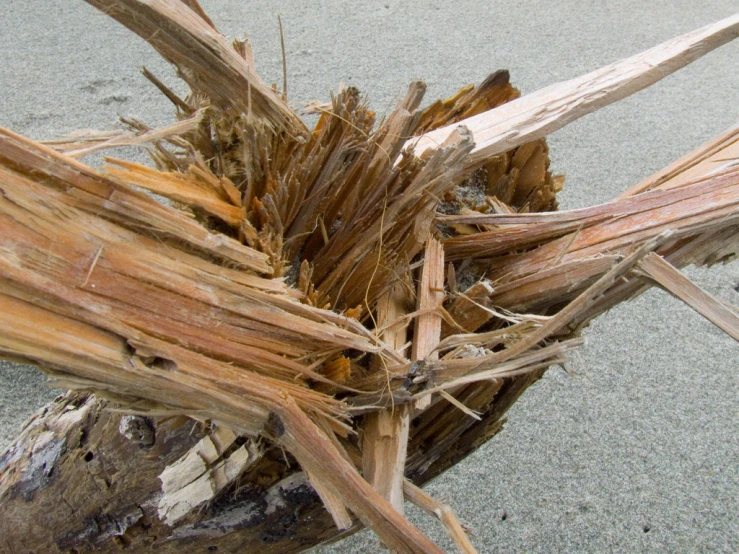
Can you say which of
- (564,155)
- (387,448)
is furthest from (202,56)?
(564,155)

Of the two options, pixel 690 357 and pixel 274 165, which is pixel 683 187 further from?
pixel 690 357

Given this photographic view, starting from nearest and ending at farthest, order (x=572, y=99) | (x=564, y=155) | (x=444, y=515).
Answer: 1. (x=444, y=515)
2. (x=572, y=99)
3. (x=564, y=155)

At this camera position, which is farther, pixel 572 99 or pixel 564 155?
pixel 564 155

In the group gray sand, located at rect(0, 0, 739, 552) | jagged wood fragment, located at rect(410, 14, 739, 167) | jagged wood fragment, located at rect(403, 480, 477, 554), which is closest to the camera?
jagged wood fragment, located at rect(403, 480, 477, 554)

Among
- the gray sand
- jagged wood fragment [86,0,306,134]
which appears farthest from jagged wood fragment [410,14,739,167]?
the gray sand

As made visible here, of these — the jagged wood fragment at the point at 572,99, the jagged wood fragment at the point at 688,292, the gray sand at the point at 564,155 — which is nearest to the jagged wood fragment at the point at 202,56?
the jagged wood fragment at the point at 572,99

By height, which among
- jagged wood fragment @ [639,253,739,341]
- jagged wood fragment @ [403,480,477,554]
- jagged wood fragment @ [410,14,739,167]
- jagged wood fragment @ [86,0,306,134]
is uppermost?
jagged wood fragment @ [410,14,739,167]

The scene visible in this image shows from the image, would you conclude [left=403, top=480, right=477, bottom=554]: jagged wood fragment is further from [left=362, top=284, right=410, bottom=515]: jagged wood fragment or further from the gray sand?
the gray sand

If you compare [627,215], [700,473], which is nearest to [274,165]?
[627,215]

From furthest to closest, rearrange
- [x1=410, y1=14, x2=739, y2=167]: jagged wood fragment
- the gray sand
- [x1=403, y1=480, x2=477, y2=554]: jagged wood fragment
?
the gray sand < [x1=410, y1=14, x2=739, y2=167]: jagged wood fragment < [x1=403, y1=480, x2=477, y2=554]: jagged wood fragment

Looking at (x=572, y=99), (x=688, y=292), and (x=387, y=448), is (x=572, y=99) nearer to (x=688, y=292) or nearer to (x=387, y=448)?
(x=688, y=292)
